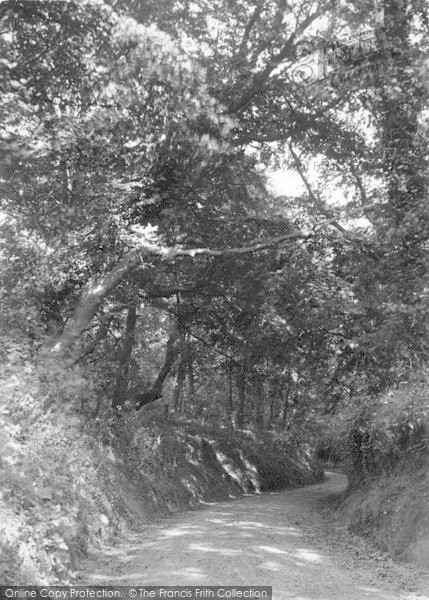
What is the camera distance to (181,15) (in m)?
13.4

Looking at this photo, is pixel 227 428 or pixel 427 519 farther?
pixel 227 428

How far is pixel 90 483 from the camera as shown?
1071cm

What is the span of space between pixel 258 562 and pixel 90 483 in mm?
3988

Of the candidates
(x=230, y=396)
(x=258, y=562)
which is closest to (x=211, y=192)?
(x=258, y=562)

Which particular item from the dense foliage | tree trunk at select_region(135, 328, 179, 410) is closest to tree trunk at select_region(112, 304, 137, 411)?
the dense foliage

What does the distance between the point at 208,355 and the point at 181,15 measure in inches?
538

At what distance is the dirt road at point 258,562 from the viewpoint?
7.05 m

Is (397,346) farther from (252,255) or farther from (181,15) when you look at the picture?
(181,15)

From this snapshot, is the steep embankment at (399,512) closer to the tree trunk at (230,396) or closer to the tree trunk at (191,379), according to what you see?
the tree trunk at (230,396)

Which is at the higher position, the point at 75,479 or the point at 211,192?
the point at 211,192

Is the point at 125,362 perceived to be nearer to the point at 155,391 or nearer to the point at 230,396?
the point at 155,391

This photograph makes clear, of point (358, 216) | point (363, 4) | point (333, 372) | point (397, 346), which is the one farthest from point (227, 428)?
point (363, 4)

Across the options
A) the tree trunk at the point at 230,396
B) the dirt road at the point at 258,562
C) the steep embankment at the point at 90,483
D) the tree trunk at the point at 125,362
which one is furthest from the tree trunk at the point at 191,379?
the dirt road at the point at 258,562

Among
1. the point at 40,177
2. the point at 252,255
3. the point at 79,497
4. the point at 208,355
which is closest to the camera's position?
the point at 79,497
